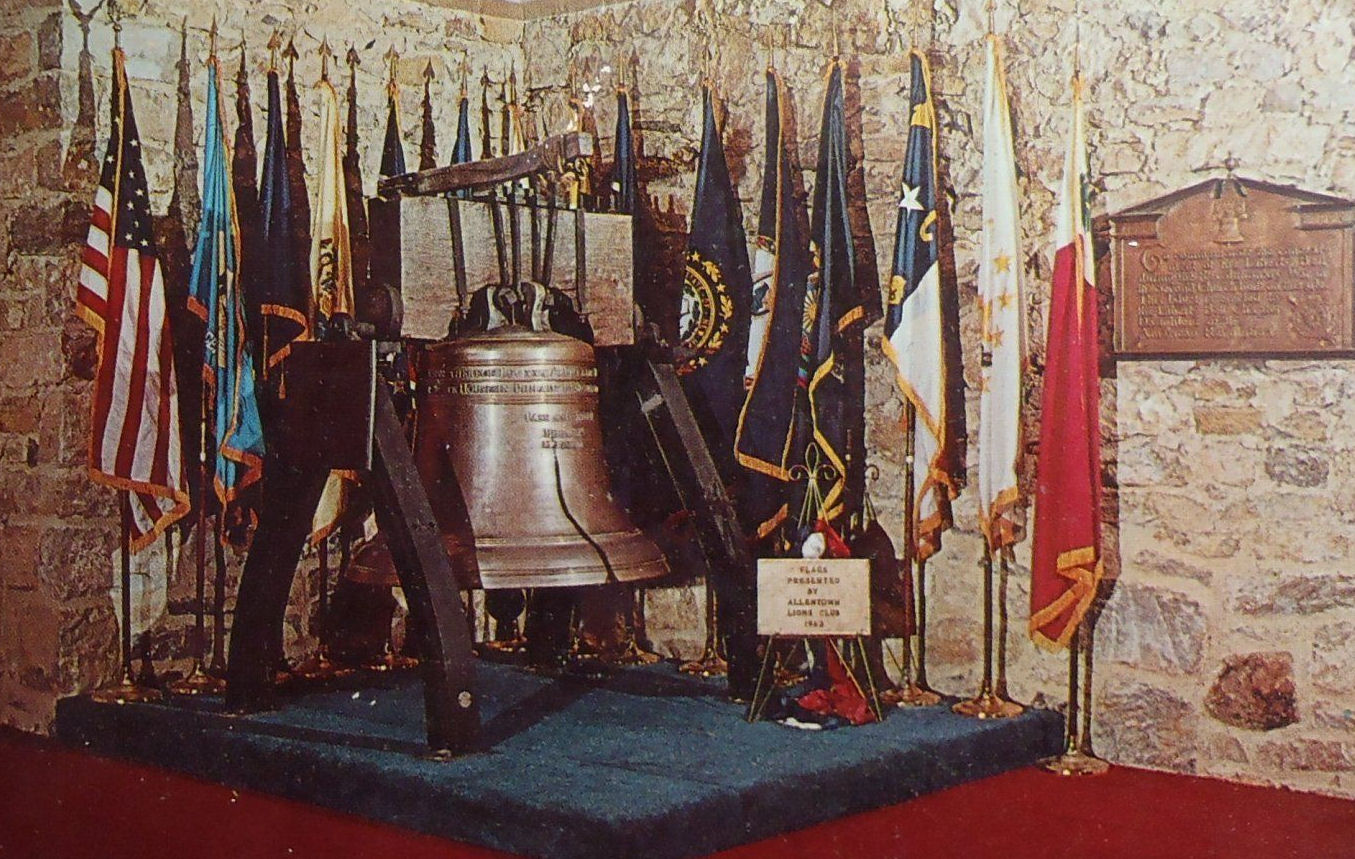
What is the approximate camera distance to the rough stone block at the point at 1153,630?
4469 mm

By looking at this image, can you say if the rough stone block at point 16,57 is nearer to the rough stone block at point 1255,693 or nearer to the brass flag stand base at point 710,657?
the brass flag stand base at point 710,657

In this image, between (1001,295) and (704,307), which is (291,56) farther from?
(1001,295)

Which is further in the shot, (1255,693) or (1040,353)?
(1040,353)

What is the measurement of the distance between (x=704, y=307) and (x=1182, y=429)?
1545 mm

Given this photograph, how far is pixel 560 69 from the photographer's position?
19.1ft

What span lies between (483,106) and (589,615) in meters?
1.83

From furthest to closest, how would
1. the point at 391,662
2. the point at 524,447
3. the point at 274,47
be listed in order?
the point at 391,662, the point at 274,47, the point at 524,447

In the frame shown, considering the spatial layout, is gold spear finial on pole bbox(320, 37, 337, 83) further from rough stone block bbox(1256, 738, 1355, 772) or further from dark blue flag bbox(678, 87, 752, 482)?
rough stone block bbox(1256, 738, 1355, 772)

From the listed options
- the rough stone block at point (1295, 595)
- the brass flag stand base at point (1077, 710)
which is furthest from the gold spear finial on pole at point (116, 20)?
the rough stone block at point (1295, 595)

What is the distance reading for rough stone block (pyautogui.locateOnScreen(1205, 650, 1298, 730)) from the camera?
4.32 meters

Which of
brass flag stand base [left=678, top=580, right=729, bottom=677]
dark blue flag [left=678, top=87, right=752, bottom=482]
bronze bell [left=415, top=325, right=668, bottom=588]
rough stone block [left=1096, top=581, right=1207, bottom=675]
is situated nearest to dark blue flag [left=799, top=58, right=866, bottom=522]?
dark blue flag [left=678, top=87, right=752, bottom=482]

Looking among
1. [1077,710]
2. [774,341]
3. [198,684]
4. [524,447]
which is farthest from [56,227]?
[1077,710]

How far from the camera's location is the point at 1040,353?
15.6 feet

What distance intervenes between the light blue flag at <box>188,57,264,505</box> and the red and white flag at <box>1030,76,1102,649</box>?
2.35 metres
